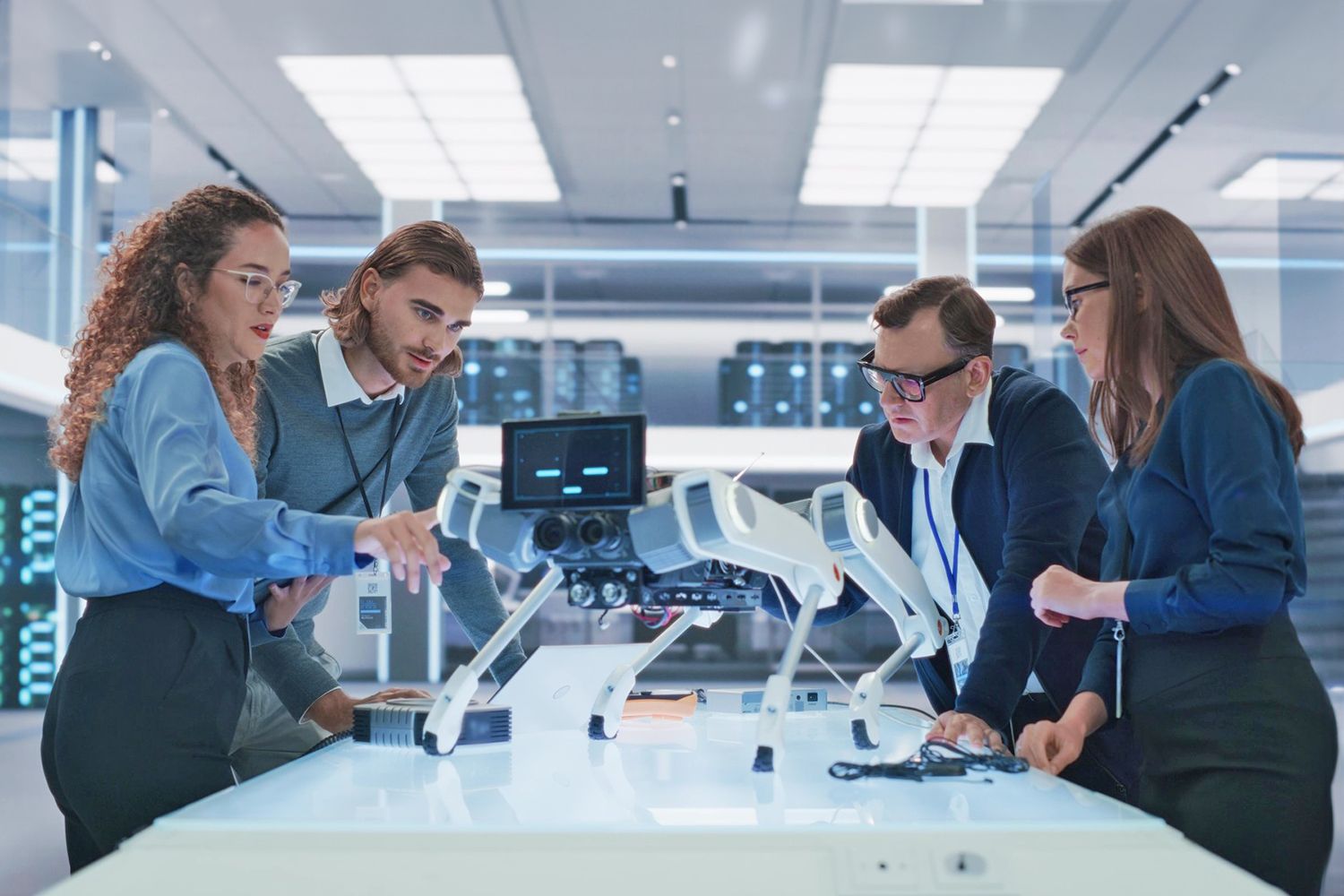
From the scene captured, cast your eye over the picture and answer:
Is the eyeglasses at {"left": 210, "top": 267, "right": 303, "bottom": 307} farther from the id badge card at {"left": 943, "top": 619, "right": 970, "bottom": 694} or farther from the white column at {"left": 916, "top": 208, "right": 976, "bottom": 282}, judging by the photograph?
the white column at {"left": 916, "top": 208, "right": 976, "bottom": 282}

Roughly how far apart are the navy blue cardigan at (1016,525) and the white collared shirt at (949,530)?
15mm

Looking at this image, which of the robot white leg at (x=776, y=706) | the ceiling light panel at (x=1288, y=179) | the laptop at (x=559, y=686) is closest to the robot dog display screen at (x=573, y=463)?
the robot white leg at (x=776, y=706)

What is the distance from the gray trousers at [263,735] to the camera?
6.14ft

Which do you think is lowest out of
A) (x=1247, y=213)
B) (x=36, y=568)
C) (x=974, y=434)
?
(x=36, y=568)

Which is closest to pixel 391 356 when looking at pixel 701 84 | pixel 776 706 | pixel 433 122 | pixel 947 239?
pixel 776 706

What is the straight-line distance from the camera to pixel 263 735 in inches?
75.0

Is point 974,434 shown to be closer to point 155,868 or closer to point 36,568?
point 155,868

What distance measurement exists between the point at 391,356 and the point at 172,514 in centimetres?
81

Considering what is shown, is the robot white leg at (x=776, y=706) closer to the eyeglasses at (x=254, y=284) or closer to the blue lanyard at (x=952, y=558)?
the blue lanyard at (x=952, y=558)

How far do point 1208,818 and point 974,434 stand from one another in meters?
0.81

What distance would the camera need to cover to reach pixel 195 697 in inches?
52.7

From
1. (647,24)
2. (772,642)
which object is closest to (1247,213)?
(772,642)

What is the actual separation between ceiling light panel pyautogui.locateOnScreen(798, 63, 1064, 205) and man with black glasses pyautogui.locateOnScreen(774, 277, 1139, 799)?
5.18m

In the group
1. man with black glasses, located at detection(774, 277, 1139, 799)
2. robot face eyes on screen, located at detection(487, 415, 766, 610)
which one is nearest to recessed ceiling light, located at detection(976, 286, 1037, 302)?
man with black glasses, located at detection(774, 277, 1139, 799)
